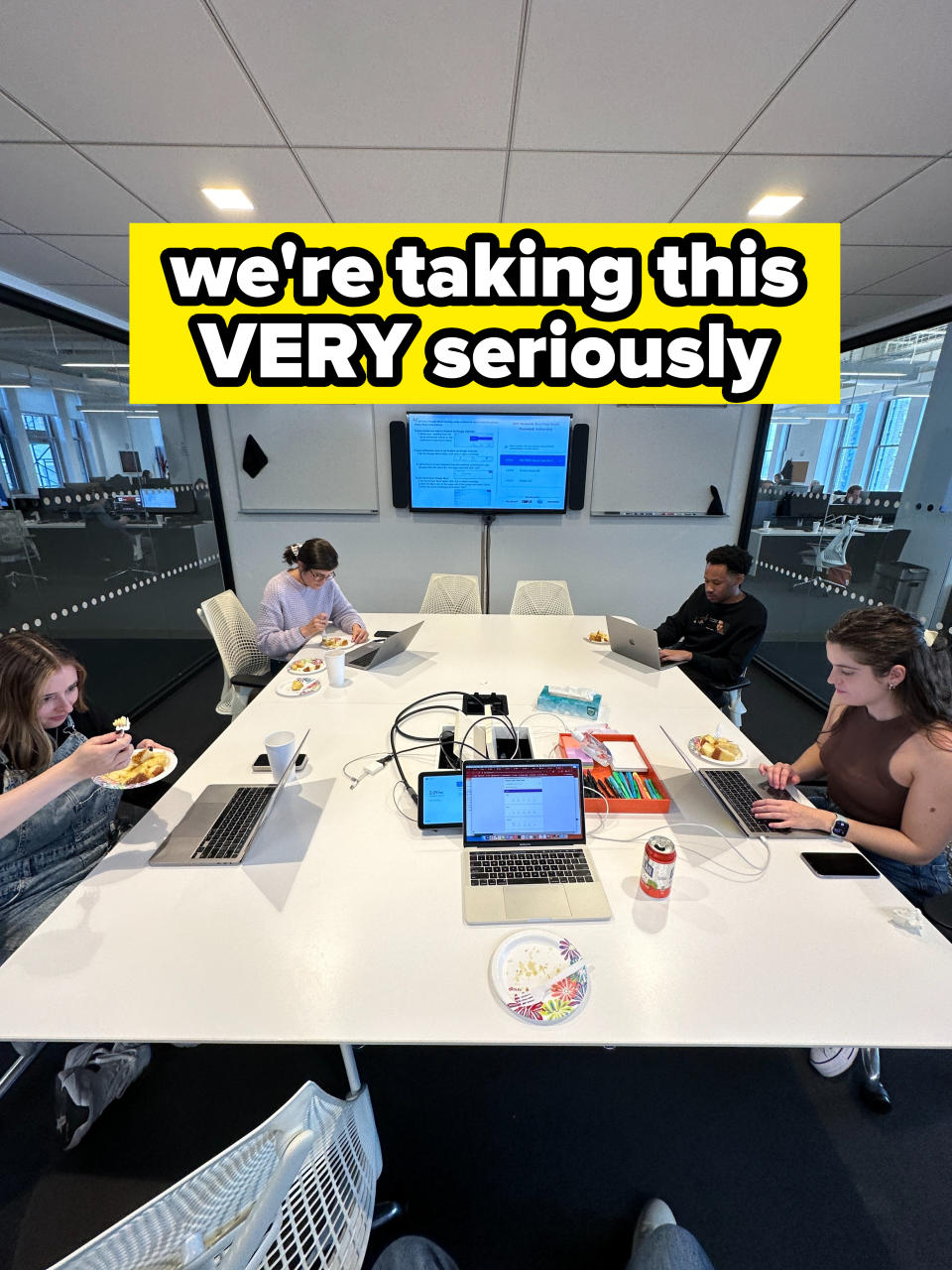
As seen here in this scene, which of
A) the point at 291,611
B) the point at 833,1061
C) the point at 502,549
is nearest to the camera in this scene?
the point at 833,1061

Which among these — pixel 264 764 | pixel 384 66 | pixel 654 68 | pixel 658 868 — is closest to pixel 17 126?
pixel 384 66

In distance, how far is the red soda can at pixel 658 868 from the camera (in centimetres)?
117

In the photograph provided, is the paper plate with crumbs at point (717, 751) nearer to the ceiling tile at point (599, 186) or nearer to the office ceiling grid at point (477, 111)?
the office ceiling grid at point (477, 111)

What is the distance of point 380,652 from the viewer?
2.38 metres

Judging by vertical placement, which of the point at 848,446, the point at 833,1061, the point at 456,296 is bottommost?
the point at 833,1061

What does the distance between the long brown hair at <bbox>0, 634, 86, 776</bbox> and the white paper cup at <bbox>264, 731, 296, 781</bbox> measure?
59 cm

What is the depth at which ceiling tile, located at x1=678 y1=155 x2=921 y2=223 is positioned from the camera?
170cm

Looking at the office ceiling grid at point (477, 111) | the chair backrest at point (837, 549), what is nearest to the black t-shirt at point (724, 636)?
the chair backrest at point (837, 549)

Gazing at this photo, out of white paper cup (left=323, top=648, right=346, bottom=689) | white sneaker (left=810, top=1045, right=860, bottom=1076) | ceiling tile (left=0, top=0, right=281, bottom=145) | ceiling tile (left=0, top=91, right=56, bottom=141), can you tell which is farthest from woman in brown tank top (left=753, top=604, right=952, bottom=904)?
ceiling tile (left=0, top=91, right=56, bottom=141)

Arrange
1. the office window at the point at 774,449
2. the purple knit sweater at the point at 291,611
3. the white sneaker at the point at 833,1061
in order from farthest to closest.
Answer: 1. the office window at the point at 774,449
2. the purple knit sweater at the point at 291,611
3. the white sneaker at the point at 833,1061

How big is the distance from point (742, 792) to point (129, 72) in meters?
2.63

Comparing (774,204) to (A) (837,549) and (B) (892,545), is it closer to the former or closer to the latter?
(B) (892,545)

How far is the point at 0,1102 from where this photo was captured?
1394mm

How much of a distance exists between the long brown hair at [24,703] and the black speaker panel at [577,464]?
3727mm
